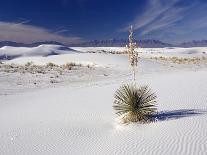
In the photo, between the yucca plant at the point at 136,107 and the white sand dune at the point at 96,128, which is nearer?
the white sand dune at the point at 96,128

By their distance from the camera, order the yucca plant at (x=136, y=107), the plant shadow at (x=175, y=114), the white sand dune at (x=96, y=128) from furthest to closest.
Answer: the plant shadow at (x=175, y=114)
the yucca plant at (x=136, y=107)
the white sand dune at (x=96, y=128)

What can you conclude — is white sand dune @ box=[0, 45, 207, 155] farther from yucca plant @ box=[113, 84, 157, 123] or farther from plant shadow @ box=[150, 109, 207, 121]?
yucca plant @ box=[113, 84, 157, 123]

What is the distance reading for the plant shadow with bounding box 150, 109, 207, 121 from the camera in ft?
33.3

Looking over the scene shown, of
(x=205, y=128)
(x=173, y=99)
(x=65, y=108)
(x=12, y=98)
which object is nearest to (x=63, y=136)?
(x=205, y=128)

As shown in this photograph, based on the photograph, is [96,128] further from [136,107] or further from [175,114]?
[175,114]

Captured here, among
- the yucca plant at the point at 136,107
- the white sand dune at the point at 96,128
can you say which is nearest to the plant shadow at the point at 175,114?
the white sand dune at the point at 96,128

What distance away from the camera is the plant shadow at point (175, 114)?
33.3 ft

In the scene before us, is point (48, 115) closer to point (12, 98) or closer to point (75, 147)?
point (75, 147)

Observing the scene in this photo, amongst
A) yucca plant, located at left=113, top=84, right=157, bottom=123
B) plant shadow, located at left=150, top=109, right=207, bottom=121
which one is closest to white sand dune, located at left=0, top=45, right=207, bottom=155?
plant shadow, located at left=150, top=109, right=207, bottom=121

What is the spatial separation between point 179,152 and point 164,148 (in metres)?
0.40

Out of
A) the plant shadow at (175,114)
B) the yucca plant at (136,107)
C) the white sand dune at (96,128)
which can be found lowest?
the white sand dune at (96,128)

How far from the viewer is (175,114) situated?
1075cm

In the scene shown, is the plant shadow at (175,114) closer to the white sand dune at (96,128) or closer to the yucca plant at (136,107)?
the white sand dune at (96,128)

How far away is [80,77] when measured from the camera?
28.4m
